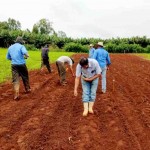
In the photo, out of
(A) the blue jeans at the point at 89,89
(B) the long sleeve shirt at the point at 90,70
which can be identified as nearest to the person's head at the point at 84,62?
(B) the long sleeve shirt at the point at 90,70

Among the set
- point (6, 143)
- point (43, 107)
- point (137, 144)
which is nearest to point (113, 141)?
point (137, 144)

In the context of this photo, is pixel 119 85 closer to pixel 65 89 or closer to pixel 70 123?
pixel 65 89

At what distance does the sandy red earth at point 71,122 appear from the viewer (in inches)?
307

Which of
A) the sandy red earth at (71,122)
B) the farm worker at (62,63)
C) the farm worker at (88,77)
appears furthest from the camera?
the farm worker at (62,63)

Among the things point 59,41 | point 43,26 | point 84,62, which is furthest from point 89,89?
point 43,26

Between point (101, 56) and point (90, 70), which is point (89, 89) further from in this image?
point (101, 56)

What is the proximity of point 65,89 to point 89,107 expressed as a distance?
14.8ft

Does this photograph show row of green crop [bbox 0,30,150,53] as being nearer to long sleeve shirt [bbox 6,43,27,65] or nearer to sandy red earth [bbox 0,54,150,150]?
long sleeve shirt [bbox 6,43,27,65]

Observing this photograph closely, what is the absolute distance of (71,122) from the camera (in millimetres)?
9375

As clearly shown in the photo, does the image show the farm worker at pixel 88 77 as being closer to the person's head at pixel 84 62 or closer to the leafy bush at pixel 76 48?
the person's head at pixel 84 62

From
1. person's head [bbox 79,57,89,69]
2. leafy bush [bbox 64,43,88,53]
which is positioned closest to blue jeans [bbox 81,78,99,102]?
person's head [bbox 79,57,89,69]

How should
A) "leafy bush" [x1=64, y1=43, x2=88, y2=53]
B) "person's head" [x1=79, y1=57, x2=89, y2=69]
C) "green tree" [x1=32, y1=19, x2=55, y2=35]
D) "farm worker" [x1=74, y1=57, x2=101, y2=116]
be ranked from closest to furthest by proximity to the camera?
"person's head" [x1=79, y1=57, x2=89, y2=69], "farm worker" [x1=74, y1=57, x2=101, y2=116], "leafy bush" [x1=64, y1=43, x2=88, y2=53], "green tree" [x1=32, y1=19, x2=55, y2=35]

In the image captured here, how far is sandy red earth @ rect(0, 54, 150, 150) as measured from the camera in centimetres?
779

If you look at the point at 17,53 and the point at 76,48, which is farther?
the point at 76,48
